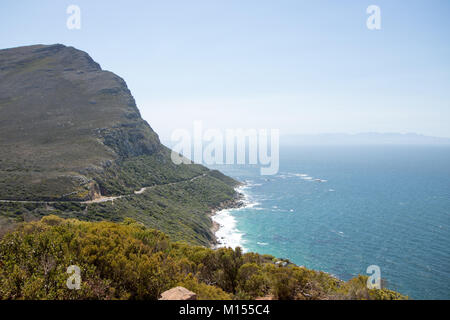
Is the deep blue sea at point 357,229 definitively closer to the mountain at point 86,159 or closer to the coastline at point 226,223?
the coastline at point 226,223

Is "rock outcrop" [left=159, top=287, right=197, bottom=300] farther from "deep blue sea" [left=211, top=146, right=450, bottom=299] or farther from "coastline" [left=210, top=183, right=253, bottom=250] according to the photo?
"coastline" [left=210, top=183, right=253, bottom=250]

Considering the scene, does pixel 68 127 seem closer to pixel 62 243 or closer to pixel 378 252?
pixel 62 243

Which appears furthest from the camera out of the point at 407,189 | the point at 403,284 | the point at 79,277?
the point at 407,189

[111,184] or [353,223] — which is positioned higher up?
[111,184]

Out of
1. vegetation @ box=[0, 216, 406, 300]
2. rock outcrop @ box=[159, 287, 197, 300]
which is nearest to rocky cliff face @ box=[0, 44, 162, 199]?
vegetation @ box=[0, 216, 406, 300]

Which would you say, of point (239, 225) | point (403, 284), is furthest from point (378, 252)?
point (239, 225)
